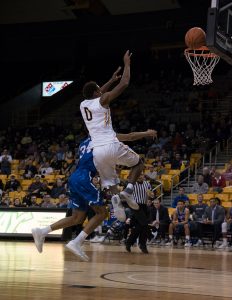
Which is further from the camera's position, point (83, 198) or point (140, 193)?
point (140, 193)

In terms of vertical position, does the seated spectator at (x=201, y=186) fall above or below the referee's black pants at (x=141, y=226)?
above

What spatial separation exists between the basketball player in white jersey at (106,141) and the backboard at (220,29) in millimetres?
2529

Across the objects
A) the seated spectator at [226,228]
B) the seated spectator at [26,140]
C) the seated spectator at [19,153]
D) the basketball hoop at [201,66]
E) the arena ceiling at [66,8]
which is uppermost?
the arena ceiling at [66,8]

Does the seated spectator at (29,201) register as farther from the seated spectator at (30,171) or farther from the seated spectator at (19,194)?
the seated spectator at (30,171)

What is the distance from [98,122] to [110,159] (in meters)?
0.47

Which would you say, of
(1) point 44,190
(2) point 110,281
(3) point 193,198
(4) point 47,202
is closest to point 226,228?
(3) point 193,198

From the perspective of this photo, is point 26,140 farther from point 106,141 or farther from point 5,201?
point 106,141

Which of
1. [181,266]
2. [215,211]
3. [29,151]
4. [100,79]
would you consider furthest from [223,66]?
[181,266]

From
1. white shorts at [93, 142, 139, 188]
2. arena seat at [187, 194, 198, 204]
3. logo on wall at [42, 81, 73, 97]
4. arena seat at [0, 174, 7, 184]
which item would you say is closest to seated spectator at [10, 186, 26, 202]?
arena seat at [0, 174, 7, 184]

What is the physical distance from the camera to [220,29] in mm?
9781

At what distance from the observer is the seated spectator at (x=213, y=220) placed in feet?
49.6

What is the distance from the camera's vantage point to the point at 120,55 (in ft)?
101

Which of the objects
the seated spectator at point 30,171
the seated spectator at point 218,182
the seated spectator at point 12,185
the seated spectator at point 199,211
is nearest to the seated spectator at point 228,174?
the seated spectator at point 218,182

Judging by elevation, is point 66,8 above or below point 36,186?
above
